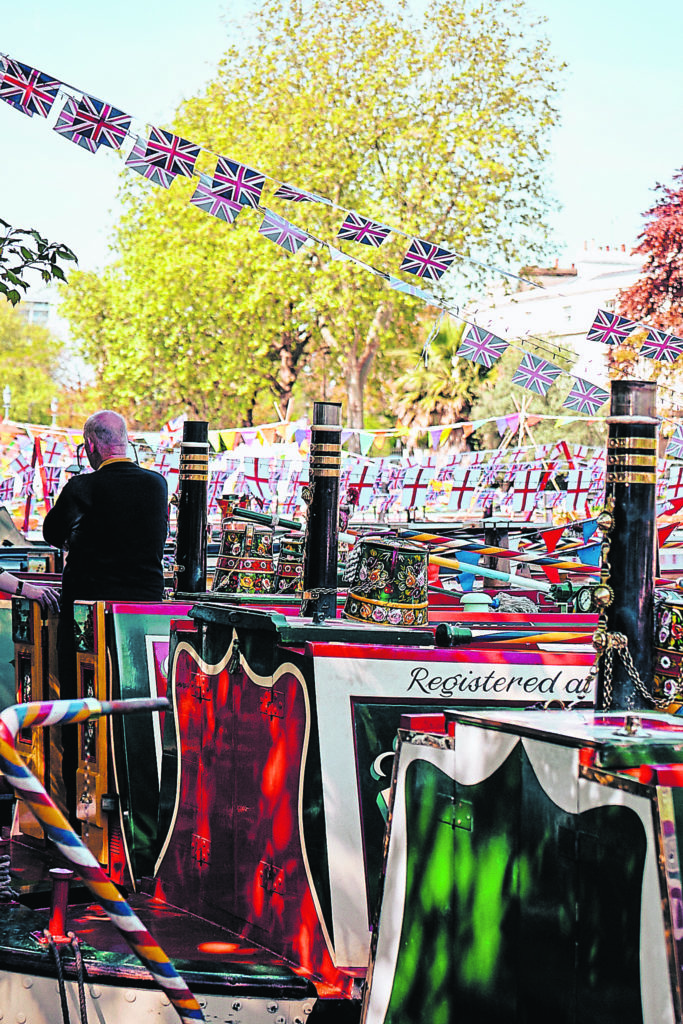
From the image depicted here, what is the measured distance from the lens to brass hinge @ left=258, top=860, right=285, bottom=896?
165 inches

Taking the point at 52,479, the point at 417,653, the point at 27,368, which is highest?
the point at 27,368

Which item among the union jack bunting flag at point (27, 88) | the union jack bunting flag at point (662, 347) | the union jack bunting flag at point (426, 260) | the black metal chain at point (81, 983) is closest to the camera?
the black metal chain at point (81, 983)

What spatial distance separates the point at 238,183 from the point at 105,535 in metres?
5.23

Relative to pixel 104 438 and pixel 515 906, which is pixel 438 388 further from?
pixel 515 906

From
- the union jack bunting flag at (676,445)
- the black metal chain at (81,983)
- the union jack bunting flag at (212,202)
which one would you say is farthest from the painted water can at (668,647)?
the union jack bunting flag at (676,445)

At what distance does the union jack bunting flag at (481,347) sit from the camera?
49.5 ft

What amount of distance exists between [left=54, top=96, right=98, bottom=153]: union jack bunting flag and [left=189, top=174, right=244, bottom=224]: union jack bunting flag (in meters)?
0.90

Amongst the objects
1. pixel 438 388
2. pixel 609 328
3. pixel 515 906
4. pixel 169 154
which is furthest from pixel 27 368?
pixel 515 906

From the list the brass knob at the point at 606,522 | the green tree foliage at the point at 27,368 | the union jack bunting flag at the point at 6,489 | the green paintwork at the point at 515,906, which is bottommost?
the green paintwork at the point at 515,906

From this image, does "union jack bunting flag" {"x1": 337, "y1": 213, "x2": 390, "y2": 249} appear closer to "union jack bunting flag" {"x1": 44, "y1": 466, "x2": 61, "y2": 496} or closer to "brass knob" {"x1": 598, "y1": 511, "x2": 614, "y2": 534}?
"brass knob" {"x1": 598, "y1": 511, "x2": 614, "y2": 534}

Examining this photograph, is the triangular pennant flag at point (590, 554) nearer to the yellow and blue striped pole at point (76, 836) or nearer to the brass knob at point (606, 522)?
the brass knob at point (606, 522)

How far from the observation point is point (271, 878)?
4262 mm

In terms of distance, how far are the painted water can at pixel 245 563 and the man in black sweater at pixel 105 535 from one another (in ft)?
1.32

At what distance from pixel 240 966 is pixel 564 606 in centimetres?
324
